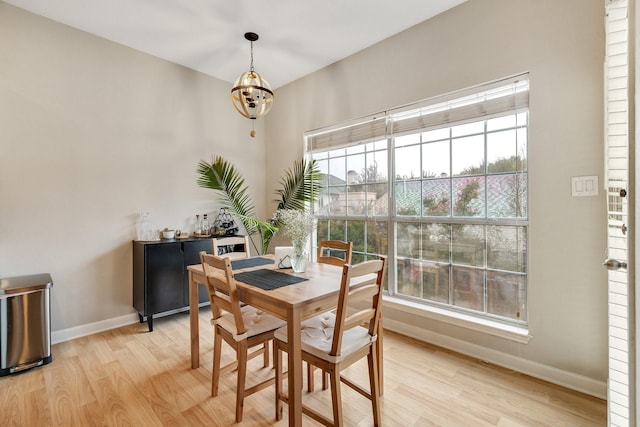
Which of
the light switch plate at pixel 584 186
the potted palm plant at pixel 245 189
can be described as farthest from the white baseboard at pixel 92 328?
the light switch plate at pixel 584 186

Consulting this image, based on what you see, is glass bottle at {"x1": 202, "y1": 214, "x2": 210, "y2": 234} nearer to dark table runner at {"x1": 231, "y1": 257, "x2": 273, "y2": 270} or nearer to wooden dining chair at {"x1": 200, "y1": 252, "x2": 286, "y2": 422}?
dark table runner at {"x1": 231, "y1": 257, "x2": 273, "y2": 270}

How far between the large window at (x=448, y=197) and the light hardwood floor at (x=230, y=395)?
0.53 meters

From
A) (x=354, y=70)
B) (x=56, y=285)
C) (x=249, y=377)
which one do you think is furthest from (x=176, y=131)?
(x=249, y=377)

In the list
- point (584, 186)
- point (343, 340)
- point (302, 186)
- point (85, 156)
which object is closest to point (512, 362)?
point (584, 186)

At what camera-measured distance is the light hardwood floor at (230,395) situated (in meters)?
1.63

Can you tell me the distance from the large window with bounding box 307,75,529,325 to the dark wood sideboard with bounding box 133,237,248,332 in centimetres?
178

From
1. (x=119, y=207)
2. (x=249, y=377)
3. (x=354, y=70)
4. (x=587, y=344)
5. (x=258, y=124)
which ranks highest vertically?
(x=354, y=70)

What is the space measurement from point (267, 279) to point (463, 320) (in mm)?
1638

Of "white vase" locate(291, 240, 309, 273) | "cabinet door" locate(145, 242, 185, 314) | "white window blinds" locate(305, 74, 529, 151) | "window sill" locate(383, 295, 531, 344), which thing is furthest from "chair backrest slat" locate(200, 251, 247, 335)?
"white window blinds" locate(305, 74, 529, 151)

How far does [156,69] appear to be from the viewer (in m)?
3.19

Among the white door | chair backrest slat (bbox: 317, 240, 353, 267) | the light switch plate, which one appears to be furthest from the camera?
Result: chair backrest slat (bbox: 317, 240, 353, 267)

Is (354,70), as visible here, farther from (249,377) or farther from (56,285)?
(56,285)

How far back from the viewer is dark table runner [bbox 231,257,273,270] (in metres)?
2.19

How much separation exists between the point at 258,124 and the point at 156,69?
1390mm
